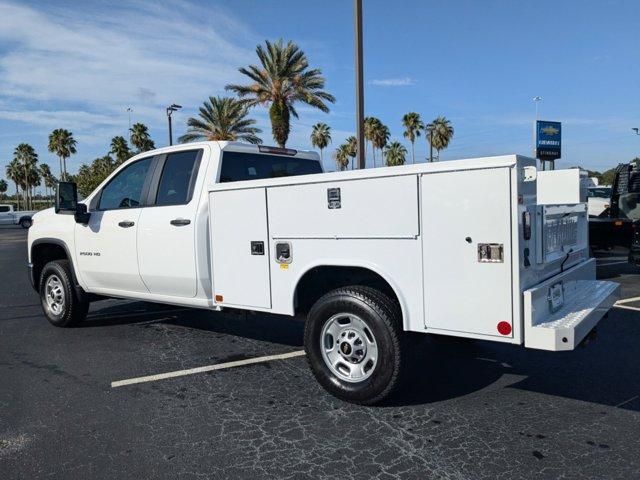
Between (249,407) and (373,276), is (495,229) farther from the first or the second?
(249,407)

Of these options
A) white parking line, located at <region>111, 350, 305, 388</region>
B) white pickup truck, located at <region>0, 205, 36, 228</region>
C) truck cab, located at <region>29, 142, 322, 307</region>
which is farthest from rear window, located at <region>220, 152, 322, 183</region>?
white pickup truck, located at <region>0, 205, 36, 228</region>

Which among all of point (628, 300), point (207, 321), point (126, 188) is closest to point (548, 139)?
point (628, 300)

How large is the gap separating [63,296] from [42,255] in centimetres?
89

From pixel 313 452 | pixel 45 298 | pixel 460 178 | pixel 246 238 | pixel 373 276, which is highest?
pixel 460 178

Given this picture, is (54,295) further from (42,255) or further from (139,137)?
(139,137)

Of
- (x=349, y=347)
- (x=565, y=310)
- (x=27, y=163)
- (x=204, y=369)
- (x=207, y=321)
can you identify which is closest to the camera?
(x=565, y=310)

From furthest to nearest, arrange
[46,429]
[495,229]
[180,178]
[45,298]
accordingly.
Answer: [45,298]
[180,178]
[46,429]
[495,229]

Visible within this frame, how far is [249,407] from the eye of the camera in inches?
170

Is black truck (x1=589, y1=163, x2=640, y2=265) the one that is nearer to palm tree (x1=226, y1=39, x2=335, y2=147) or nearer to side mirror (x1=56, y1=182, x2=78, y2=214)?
side mirror (x1=56, y1=182, x2=78, y2=214)

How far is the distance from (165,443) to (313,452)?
1.01 meters

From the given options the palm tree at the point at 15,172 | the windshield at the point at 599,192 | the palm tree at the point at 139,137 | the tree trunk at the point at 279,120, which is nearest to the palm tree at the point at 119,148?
the palm tree at the point at 139,137

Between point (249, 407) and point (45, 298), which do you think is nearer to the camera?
point (249, 407)

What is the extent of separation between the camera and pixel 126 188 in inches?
247

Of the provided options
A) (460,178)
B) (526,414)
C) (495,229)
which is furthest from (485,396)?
(460,178)
